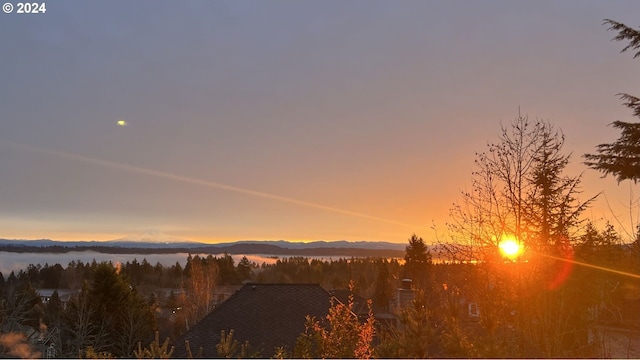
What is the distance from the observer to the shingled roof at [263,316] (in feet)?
53.0

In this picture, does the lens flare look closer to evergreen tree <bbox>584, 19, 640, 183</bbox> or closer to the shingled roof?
evergreen tree <bbox>584, 19, 640, 183</bbox>

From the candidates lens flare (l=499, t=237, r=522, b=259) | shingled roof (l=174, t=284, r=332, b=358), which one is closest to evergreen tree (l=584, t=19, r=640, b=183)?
lens flare (l=499, t=237, r=522, b=259)

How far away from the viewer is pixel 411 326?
4934 mm

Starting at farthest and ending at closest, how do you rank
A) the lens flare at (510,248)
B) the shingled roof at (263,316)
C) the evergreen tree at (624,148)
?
1. the shingled roof at (263,316)
2. the evergreen tree at (624,148)
3. the lens flare at (510,248)

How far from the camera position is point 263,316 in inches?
691

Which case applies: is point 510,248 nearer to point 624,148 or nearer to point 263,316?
point 624,148

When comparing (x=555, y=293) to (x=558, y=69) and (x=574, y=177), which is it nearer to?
(x=574, y=177)

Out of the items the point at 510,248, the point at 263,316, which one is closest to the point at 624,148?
the point at 510,248

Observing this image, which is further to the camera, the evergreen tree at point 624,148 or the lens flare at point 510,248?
the evergreen tree at point 624,148

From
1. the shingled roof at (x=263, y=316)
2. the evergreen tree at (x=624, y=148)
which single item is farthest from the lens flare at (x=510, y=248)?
the shingled roof at (x=263, y=316)

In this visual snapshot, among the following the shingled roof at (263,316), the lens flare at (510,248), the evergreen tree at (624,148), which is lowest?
the shingled roof at (263,316)

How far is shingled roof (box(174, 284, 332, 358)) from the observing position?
16.1 meters

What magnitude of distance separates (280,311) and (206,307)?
738 inches

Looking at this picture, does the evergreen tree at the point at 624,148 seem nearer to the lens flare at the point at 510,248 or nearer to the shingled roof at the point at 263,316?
the lens flare at the point at 510,248
